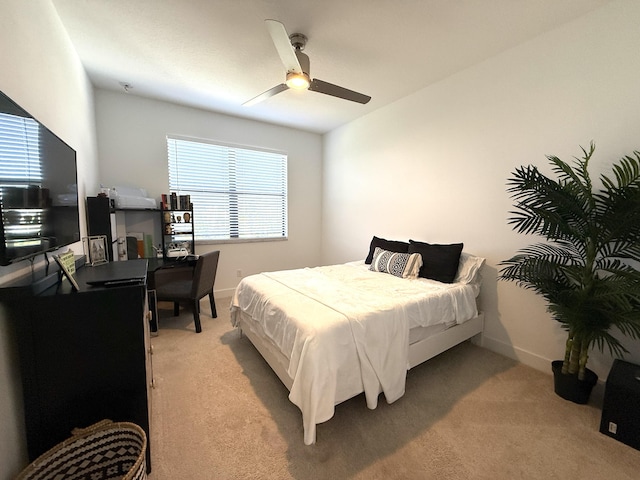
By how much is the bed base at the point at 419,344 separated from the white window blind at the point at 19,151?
163cm

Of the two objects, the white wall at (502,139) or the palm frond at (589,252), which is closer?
the palm frond at (589,252)

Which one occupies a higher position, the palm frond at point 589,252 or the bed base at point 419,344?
the palm frond at point 589,252

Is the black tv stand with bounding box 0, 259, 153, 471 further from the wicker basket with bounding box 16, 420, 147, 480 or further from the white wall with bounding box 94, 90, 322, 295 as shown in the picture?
the white wall with bounding box 94, 90, 322, 295

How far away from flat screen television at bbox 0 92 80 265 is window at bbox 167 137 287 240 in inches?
91.4

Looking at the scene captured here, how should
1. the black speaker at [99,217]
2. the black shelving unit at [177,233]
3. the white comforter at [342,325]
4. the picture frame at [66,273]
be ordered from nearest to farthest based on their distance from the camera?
the picture frame at [66,273] < the white comforter at [342,325] < the black speaker at [99,217] < the black shelving unit at [177,233]

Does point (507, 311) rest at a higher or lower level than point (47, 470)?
higher

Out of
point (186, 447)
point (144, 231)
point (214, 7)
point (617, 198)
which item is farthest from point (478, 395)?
point (144, 231)

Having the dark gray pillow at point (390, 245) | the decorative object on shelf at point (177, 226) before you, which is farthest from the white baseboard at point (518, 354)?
the decorative object on shelf at point (177, 226)

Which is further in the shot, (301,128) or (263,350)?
(301,128)

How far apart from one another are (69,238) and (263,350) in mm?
1523

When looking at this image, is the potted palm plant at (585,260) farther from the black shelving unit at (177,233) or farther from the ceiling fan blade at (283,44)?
the black shelving unit at (177,233)

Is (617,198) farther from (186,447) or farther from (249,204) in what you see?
(249,204)

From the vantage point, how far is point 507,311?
8.24ft

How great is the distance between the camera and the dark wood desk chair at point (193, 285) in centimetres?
282
